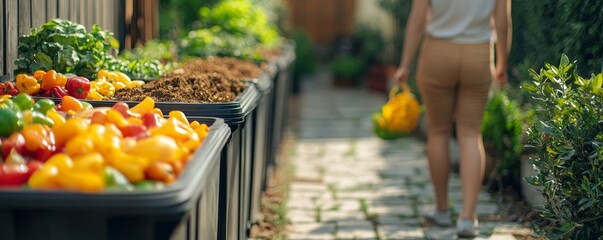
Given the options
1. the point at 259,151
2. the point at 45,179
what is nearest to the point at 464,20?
the point at 259,151

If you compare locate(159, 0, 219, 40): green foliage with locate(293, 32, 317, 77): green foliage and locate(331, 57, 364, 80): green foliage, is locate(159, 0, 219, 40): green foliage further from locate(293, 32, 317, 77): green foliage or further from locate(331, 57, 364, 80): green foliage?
locate(331, 57, 364, 80): green foliage

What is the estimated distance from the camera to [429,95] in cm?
554

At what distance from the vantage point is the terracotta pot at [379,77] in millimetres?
13867

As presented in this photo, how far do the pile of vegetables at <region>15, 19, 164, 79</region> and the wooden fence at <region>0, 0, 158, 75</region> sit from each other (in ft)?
0.22

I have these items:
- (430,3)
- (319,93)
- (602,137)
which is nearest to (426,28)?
(430,3)

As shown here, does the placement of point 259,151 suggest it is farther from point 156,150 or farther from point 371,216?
point 156,150

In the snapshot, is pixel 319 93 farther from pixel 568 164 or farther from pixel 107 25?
pixel 568 164

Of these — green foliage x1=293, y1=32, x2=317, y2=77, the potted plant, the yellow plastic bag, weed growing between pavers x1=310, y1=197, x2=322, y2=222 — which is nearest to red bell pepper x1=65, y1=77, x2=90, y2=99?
weed growing between pavers x1=310, y1=197, x2=322, y2=222

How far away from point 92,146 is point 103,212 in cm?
39

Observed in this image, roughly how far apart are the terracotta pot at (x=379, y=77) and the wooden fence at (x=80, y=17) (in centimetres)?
583

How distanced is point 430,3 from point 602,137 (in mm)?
2039

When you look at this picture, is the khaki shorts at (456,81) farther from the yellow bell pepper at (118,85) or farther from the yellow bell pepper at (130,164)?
the yellow bell pepper at (130,164)

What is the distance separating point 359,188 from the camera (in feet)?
23.4

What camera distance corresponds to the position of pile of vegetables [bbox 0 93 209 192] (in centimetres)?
252
